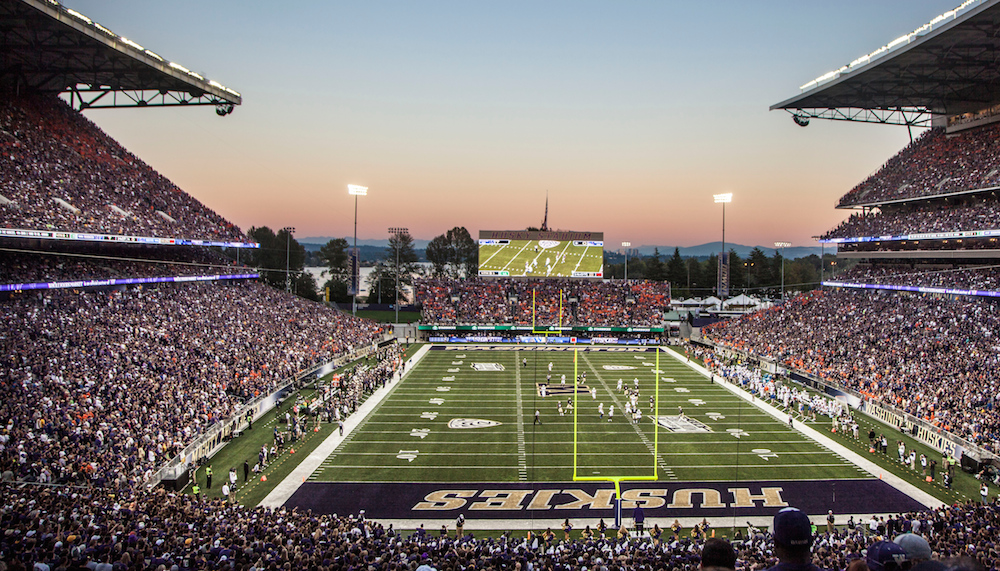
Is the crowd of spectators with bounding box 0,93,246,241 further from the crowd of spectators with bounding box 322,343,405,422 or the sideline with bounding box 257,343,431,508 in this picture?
the sideline with bounding box 257,343,431,508

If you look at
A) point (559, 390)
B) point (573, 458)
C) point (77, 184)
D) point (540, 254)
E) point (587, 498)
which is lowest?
point (587, 498)

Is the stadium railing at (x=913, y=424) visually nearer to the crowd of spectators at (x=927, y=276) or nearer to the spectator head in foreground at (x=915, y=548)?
the crowd of spectators at (x=927, y=276)

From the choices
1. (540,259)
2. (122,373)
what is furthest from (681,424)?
(540,259)

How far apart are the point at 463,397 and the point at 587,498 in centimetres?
1199

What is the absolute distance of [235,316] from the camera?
30688 mm

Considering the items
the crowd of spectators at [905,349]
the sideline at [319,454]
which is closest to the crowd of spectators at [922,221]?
the crowd of spectators at [905,349]

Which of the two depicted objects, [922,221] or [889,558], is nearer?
[889,558]

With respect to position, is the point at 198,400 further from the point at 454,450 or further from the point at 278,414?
the point at 454,450

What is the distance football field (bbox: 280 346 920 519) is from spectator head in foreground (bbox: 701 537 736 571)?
12640 millimetres

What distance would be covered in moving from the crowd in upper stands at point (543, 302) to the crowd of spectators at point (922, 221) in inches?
620

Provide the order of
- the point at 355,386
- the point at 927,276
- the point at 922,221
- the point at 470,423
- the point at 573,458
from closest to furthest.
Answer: the point at 573,458 < the point at 470,423 < the point at 355,386 < the point at 927,276 < the point at 922,221

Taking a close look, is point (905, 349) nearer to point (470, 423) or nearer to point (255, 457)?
point (470, 423)

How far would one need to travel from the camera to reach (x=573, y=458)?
63.0 feet

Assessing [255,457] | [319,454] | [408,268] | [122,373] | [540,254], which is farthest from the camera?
[408,268]
